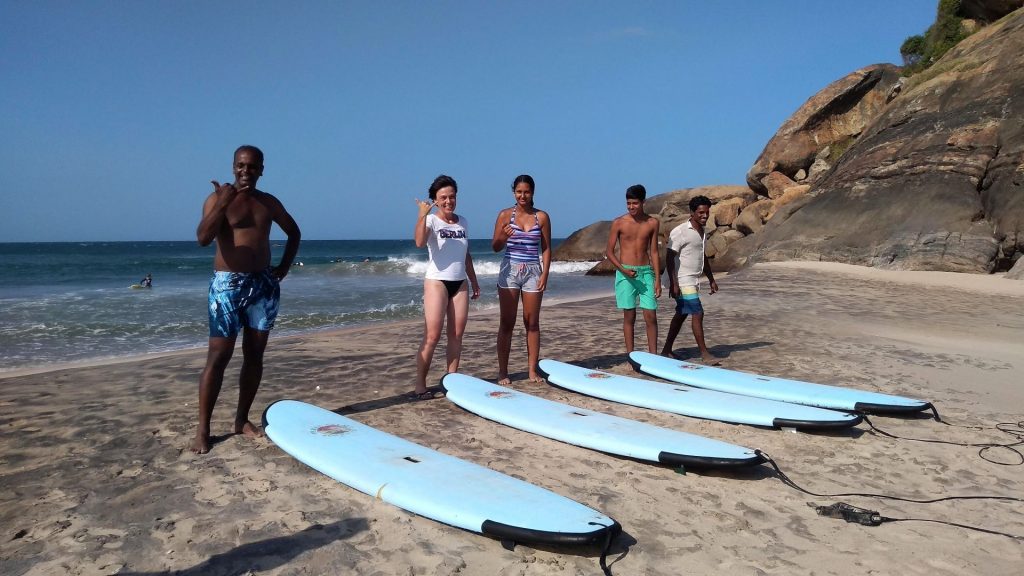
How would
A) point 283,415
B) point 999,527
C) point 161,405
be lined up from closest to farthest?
point 999,527, point 283,415, point 161,405

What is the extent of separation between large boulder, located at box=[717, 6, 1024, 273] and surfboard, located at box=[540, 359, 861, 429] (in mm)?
13419

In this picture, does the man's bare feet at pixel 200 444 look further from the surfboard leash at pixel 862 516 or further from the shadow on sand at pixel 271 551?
the surfboard leash at pixel 862 516

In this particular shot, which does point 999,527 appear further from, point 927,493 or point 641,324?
point 641,324

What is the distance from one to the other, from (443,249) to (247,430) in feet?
6.39

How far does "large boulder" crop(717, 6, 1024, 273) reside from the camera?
15727 mm

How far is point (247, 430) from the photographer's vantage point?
4406 mm

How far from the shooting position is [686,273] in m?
6.79

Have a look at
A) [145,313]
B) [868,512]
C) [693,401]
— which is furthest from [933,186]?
[145,313]

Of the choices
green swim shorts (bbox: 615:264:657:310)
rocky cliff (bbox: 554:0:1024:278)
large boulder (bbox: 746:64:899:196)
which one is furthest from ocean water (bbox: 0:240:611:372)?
large boulder (bbox: 746:64:899:196)

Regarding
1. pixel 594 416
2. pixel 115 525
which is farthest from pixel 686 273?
pixel 115 525

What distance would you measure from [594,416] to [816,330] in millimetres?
5679

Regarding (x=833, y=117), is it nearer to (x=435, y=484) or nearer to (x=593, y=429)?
(x=593, y=429)

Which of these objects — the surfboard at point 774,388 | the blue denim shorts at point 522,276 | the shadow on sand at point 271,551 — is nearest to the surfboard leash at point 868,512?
the surfboard at point 774,388

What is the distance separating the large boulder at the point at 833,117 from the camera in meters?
27.1
